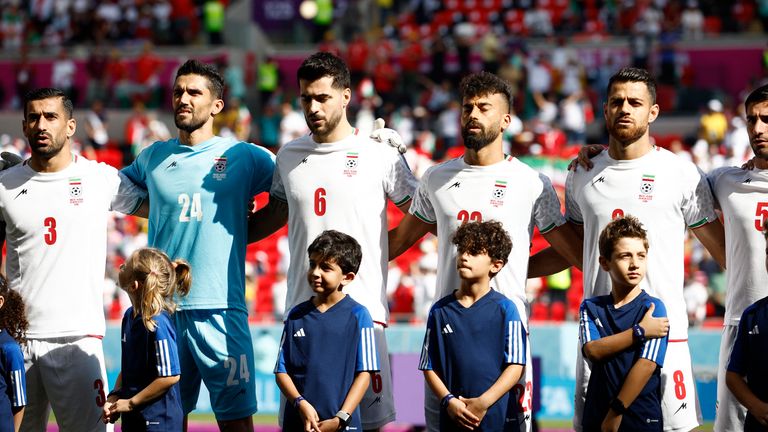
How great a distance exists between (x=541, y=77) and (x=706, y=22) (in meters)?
5.22

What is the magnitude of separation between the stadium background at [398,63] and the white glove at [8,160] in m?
10.5

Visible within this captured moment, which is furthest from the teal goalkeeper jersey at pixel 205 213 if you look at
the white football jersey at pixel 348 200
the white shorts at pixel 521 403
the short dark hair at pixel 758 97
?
the short dark hair at pixel 758 97

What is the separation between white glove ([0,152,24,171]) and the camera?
7.51 m

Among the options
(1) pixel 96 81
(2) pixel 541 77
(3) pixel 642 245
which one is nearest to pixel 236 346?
(3) pixel 642 245

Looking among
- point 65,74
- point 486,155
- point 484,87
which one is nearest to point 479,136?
point 486,155

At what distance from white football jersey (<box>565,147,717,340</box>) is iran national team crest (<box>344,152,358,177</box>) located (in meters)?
1.38

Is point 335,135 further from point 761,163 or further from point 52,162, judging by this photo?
point 761,163

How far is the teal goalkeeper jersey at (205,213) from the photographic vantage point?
23.4 ft

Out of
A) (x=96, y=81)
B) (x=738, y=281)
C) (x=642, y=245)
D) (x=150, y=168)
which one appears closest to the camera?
(x=642, y=245)

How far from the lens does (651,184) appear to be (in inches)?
269

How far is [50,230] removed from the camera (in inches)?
282

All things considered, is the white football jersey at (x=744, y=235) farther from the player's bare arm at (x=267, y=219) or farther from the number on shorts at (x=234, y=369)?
the number on shorts at (x=234, y=369)

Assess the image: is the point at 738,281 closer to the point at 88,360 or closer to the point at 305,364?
the point at 305,364

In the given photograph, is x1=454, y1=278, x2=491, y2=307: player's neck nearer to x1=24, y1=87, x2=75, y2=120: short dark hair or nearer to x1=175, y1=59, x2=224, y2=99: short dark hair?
x1=175, y1=59, x2=224, y2=99: short dark hair
